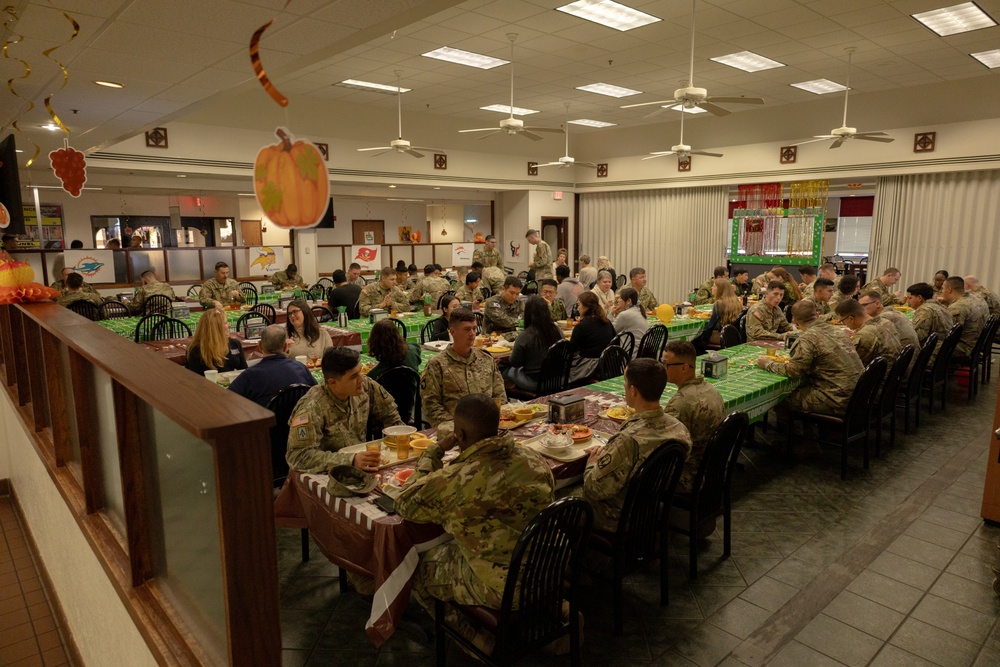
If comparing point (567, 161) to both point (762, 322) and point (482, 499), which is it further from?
point (482, 499)

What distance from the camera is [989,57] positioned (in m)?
7.95

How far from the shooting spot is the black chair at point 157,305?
26.2 feet

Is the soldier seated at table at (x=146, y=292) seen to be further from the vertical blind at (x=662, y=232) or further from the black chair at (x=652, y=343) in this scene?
the vertical blind at (x=662, y=232)

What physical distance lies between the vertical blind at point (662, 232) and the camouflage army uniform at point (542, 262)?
101 inches

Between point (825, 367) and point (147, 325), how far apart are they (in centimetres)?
670

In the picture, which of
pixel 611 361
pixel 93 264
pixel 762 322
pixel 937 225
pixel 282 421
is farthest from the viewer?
pixel 937 225

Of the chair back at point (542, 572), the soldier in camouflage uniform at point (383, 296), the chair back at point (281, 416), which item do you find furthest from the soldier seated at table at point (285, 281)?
the chair back at point (542, 572)

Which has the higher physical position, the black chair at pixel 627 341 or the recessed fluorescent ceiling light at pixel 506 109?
the recessed fluorescent ceiling light at pixel 506 109

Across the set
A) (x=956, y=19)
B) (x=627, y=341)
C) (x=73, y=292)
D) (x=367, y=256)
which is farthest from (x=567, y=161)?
(x=73, y=292)

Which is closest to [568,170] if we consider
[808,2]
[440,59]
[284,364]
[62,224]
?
[440,59]

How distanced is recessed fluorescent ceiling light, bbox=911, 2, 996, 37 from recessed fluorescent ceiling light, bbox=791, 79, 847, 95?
7.65 ft

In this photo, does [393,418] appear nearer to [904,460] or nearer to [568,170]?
[904,460]

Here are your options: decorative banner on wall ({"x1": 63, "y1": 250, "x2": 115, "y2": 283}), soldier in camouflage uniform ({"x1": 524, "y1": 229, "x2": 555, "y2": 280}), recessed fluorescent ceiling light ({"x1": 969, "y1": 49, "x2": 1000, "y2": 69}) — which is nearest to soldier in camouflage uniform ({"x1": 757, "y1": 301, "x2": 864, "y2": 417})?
recessed fluorescent ceiling light ({"x1": 969, "y1": 49, "x2": 1000, "y2": 69})

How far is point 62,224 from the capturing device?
12.3 m
